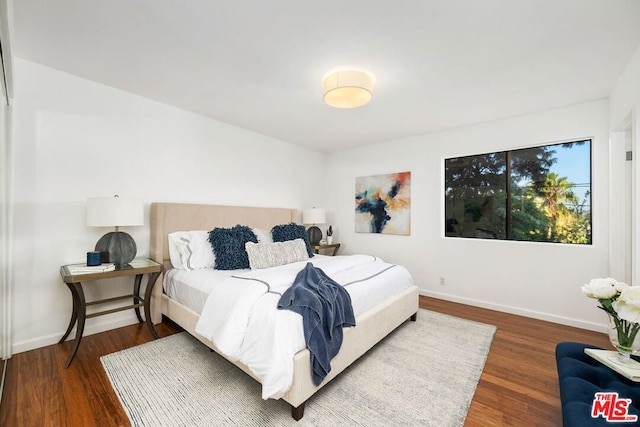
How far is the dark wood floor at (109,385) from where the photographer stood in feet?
5.24

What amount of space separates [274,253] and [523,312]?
3117 mm

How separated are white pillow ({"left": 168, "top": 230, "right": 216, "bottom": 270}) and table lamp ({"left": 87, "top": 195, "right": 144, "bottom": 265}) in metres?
0.38

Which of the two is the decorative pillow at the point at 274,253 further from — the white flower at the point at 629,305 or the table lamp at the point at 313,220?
the white flower at the point at 629,305

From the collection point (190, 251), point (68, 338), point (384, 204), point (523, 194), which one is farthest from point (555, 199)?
A: point (68, 338)

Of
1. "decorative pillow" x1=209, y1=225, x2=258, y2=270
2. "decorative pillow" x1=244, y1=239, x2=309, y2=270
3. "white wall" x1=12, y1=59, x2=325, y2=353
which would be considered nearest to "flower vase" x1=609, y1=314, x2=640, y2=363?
"decorative pillow" x1=244, y1=239, x2=309, y2=270

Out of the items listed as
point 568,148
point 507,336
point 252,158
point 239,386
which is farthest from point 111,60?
point 568,148

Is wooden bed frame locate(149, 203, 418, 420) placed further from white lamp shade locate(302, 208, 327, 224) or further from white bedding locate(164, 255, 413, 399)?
white lamp shade locate(302, 208, 327, 224)

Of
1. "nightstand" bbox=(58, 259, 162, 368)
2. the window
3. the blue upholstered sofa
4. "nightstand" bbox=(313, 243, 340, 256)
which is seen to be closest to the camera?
the blue upholstered sofa

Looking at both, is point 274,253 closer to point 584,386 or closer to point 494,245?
point 584,386

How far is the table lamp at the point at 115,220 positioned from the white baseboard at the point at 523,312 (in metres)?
3.82

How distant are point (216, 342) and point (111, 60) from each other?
2.46m

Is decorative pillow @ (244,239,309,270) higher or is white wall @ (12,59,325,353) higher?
white wall @ (12,59,325,353)

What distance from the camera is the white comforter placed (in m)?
1.54

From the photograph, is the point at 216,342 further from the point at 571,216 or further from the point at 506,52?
the point at 571,216
